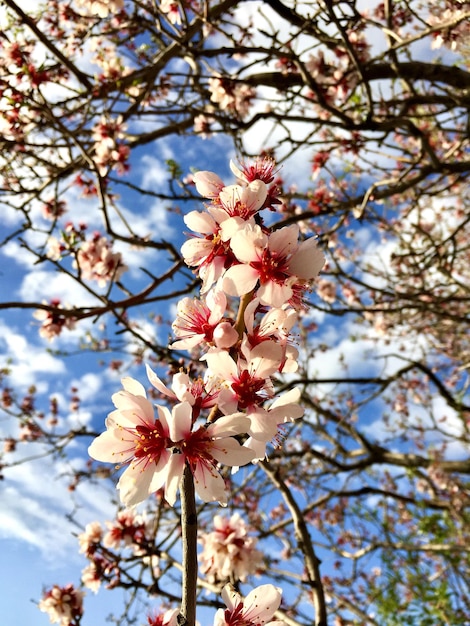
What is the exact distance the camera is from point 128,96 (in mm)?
3330

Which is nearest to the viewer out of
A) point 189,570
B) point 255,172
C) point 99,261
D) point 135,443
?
point 189,570

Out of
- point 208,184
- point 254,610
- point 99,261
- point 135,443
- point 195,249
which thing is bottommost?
point 254,610

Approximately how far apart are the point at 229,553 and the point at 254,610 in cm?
146

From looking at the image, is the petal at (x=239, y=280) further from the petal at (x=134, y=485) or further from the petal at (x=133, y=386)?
the petal at (x=134, y=485)

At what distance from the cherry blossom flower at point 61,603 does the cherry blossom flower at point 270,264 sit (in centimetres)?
251

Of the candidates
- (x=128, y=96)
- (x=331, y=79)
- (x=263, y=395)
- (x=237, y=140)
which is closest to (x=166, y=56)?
(x=128, y=96)

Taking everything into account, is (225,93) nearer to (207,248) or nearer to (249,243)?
(207,248)

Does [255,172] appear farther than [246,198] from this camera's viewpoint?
Yes

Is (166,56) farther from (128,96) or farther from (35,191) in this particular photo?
(35,191)

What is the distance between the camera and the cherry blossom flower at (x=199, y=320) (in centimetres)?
100

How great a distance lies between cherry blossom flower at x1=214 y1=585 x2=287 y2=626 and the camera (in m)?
1.01

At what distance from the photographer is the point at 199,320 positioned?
3.54ft

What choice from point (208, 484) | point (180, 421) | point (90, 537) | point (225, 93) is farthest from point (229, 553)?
point (225, 93)

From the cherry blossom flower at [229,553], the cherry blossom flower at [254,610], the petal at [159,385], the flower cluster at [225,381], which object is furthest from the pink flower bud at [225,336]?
the cherry blossom flower at [229,553]
